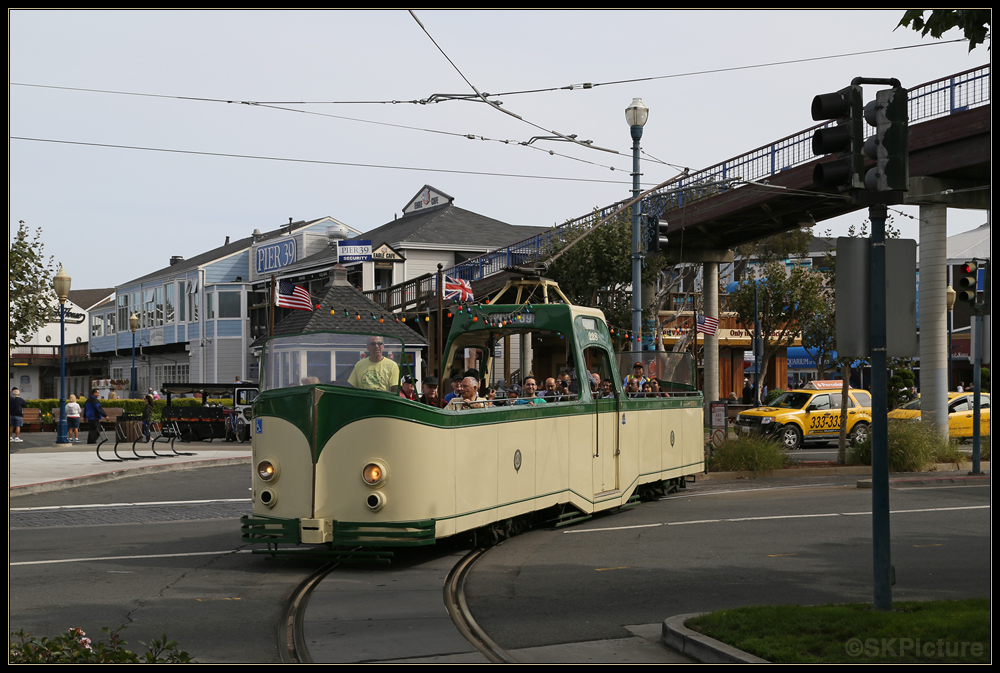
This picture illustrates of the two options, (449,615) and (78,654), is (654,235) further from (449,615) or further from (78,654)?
(78,654)

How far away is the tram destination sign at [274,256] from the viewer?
5522cm

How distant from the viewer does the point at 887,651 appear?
6.26 meters

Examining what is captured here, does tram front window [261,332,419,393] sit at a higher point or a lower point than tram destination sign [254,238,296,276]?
lower

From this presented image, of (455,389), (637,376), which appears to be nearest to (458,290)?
(637,376)

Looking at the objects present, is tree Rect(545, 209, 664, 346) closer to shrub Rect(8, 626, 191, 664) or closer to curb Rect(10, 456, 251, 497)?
curb Rect(10, 456, 251, 497)

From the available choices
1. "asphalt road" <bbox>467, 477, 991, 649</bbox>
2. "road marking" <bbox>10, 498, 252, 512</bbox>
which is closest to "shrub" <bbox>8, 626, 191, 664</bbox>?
"asphalt road" <bbox>467, 477, 991, 649</bbox>

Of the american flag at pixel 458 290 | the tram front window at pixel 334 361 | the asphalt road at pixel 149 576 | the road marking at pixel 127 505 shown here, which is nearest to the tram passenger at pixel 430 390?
the tram front window at pixel 334 361

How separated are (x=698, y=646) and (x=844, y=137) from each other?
3.76m

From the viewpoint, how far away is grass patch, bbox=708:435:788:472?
67.4 ft

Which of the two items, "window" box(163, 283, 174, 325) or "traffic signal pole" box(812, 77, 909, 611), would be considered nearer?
"traffic signal pole" box(812, 77, 909, 611)

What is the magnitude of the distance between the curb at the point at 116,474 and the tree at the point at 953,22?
51.6 feet

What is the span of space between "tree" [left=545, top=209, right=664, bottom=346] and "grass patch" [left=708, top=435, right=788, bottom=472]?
9465 mm

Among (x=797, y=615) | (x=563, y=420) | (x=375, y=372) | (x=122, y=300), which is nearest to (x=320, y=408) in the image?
(x=375, y=372)

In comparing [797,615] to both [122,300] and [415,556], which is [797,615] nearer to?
[415,556]
